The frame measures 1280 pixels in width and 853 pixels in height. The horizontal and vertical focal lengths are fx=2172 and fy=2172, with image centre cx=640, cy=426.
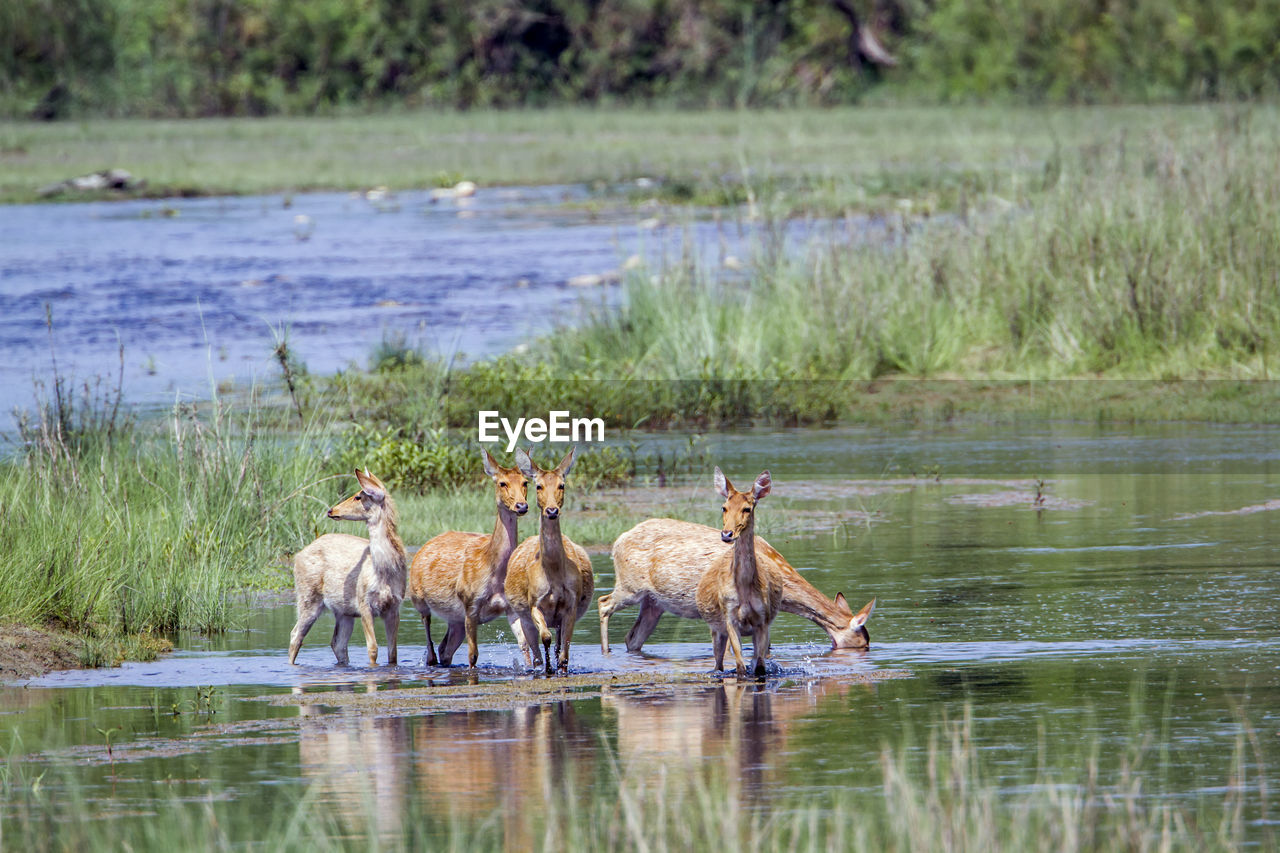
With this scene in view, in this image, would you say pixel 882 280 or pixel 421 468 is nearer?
pixel 421 468

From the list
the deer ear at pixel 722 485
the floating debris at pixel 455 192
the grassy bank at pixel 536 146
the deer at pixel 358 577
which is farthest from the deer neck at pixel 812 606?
the floating debris at pixel 455 192

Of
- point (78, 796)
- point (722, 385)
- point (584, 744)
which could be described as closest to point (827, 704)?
point (584, 744)

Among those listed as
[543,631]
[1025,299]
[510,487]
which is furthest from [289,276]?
[543,631]

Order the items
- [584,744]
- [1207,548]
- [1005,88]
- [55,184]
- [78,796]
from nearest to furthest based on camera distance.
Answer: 1. [78,796]
2. [584,744]
3. [1207,548]
4. [55,184]
5. [1005,88]

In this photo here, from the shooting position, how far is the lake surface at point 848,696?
27.5ft

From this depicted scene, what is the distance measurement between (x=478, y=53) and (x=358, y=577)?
5028 cm

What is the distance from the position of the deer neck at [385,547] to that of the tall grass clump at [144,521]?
4.96 ft

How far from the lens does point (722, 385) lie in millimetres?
21109

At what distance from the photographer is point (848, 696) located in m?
10.0

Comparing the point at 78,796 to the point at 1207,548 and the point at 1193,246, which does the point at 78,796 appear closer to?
the point at 1207,548

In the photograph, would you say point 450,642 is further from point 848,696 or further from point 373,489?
point 848,696

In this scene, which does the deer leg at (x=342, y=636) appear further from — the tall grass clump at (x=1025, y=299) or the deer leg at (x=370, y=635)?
the tall grass clump at (x=1025, y=299)

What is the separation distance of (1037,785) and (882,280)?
15.2 m

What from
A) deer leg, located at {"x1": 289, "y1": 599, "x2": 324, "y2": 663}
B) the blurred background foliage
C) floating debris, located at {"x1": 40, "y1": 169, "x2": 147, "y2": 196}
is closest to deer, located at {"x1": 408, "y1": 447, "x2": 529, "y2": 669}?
deer leg, located at {"x1": 289, "y1": 599, "x2": 324, "y2": 663}
